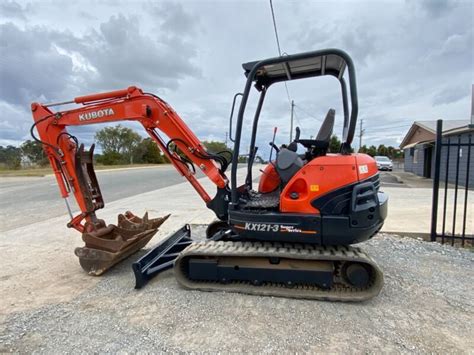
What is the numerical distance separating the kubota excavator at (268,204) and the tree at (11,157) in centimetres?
3697

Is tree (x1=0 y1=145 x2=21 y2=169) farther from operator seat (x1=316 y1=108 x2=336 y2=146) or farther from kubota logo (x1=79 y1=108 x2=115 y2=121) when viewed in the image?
operator seat (x1=316 y1=108 x2=336 y2=146)

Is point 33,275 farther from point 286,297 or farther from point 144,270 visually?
point 286,297

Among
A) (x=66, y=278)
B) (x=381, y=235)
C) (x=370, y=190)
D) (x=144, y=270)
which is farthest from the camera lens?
(x=381, y=235)

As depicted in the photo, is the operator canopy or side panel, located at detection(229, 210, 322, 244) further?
the operator canopy

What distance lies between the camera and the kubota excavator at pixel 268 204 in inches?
125

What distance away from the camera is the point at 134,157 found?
56.8 m

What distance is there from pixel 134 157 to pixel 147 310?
57.4m

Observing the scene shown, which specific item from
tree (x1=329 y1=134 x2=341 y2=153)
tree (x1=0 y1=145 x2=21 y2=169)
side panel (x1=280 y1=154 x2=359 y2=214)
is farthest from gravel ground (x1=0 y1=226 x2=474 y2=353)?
tree (x1=0 y1=145 x2=21 y2=169)

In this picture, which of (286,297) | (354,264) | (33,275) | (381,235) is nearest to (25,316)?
(33,275)

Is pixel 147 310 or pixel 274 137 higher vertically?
pixel 274 137

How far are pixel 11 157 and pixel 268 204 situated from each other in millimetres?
41095

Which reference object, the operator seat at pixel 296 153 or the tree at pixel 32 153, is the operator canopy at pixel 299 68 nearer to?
the operator seat at pixel 296 153

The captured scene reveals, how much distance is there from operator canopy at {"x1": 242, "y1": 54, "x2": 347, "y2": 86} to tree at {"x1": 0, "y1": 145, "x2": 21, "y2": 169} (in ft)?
127

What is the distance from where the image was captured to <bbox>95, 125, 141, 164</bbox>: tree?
54.5 meters
